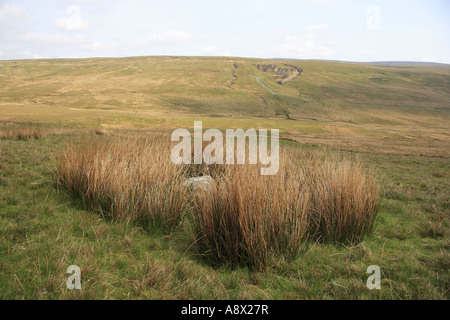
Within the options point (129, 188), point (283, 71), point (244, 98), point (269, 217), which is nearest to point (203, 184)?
point (269, 217)

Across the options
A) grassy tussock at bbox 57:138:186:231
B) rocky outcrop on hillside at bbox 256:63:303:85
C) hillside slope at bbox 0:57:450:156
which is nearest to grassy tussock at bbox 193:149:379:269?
grassy tussock at bbox 57:138:186:231

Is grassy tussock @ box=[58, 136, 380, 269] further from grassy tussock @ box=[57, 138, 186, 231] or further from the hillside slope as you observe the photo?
the hillside slope

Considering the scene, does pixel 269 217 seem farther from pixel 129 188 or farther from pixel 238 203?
pixel 129 188

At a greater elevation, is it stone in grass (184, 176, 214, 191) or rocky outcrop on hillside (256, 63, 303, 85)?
rocky outcrop on hillside (256, 63, 303, 85)

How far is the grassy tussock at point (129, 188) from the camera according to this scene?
14.4 feet

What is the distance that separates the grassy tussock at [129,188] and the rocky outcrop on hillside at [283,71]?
3875 inches

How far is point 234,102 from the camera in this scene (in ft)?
220

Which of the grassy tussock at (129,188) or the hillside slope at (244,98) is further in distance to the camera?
the hillside slope at (244,98)

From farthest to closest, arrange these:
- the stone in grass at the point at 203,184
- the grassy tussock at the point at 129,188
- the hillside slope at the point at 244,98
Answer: the hillside slope at the point at 244,98, the grassy tussock at the point at 129,188, the stone in grass at the point at 203,184

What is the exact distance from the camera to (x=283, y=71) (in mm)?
117375

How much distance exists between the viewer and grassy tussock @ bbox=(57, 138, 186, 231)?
439 centimetres

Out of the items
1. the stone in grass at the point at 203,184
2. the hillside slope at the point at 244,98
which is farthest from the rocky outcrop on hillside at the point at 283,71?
the stone in grass at the point at 203,184

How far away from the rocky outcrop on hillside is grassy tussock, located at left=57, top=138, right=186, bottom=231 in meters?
98.4

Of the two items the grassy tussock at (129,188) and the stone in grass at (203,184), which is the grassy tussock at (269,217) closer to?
the stone in grass at (203,184)
